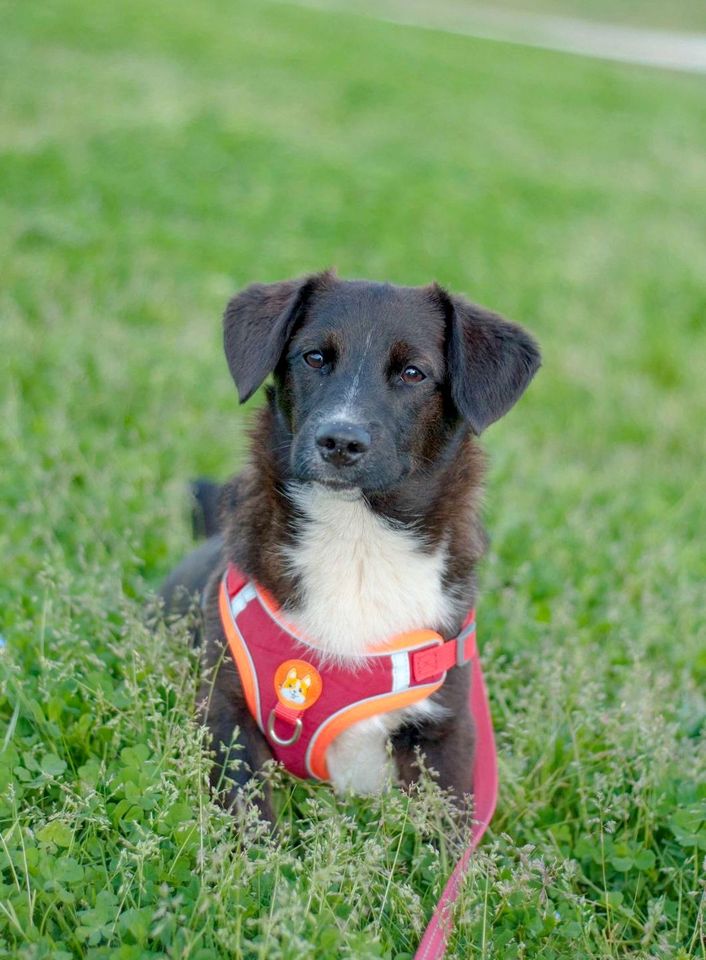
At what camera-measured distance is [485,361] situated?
10.8ft

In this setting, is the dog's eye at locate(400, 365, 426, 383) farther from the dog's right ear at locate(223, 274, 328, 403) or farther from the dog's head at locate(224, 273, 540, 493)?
the dog's right ear at locate(223, 274, 328, 403)

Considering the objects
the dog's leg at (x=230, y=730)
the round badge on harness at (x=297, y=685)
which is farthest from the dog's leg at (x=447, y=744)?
the dog's leg at (x=230, y=730)

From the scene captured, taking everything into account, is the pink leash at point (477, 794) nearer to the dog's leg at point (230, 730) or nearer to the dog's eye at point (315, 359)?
the dog's leg at point (230, 730)

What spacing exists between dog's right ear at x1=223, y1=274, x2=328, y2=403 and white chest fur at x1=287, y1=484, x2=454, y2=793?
1.32ft

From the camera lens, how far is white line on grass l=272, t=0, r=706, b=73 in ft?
78.6

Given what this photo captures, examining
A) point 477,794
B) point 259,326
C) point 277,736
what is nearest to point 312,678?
point 277,736

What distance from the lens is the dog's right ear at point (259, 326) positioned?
3227mm

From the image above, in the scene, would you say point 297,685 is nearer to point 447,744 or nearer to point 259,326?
point 447,744

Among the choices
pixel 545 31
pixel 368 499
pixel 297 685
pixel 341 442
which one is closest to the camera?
pixel 341 442

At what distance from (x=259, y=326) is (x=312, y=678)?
1.13m

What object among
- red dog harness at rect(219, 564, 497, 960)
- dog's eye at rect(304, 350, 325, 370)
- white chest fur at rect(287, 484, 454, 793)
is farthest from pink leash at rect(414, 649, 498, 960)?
dog's eye at rect(304, 350, 325, 370)

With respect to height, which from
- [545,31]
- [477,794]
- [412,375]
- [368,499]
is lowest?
[477,794]

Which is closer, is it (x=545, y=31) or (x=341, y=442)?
(x=341, y=442)

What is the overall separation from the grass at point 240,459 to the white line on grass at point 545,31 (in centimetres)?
1092
